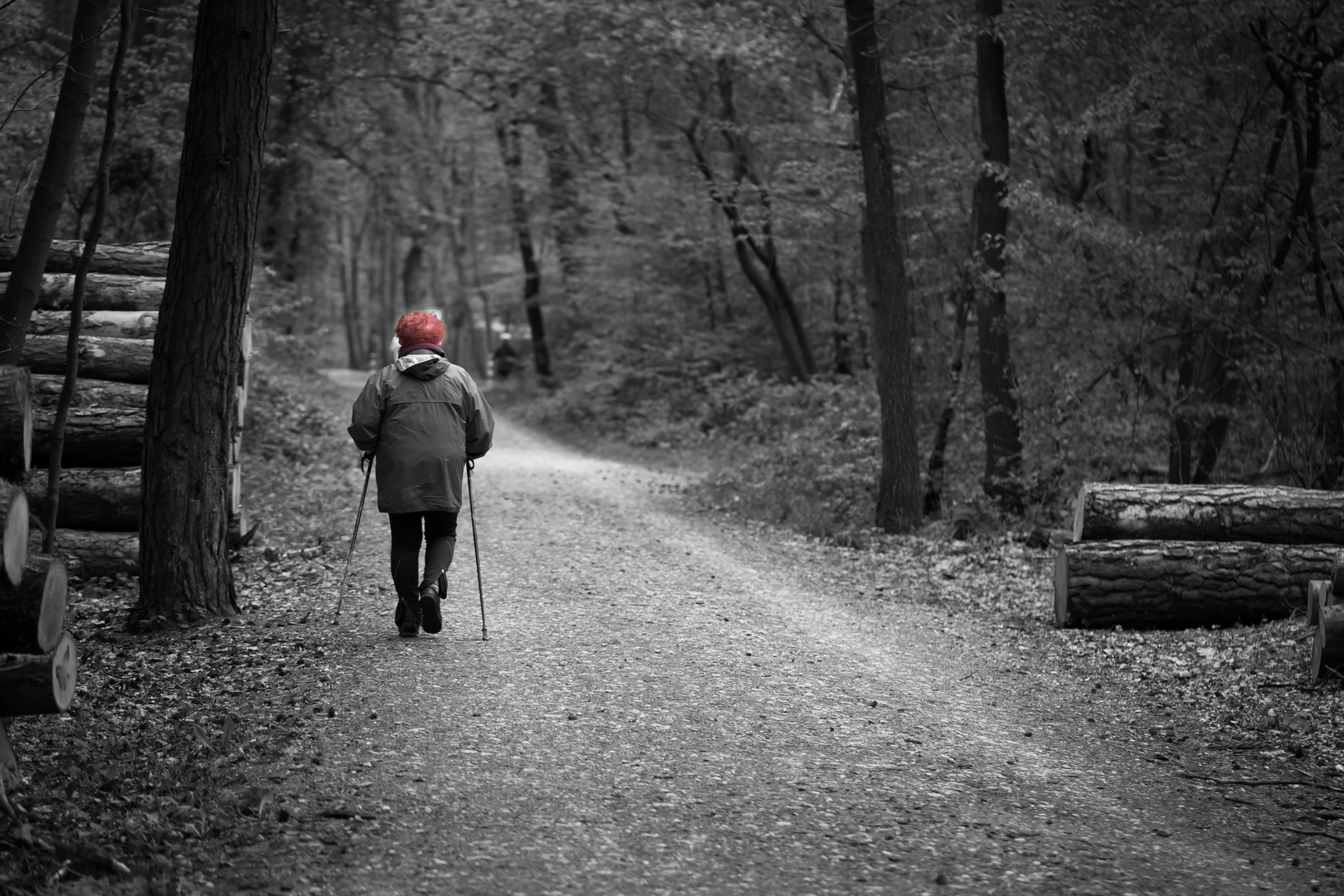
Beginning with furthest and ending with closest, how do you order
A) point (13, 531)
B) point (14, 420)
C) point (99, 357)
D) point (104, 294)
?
point (104, 294)
point (99, 357)
point (14, 420)
point (13, 531)

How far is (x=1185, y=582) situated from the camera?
331 inches

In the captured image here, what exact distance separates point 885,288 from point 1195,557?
5.40m

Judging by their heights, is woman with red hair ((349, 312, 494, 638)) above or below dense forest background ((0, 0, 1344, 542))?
below

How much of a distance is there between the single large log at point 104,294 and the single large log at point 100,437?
1464mm

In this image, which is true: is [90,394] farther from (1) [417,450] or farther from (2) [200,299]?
(1) [417,450]

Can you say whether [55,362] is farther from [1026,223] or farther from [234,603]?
[1026,223]

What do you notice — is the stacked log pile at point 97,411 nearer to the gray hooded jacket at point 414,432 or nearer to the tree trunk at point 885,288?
the gray hooded jacket at point 414,432

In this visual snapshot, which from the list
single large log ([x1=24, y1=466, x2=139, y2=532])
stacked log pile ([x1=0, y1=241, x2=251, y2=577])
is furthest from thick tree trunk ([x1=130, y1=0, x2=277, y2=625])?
single large log ([x1=24, y1=466, x2=139, y2=532])

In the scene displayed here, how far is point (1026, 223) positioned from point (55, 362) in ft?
38.4

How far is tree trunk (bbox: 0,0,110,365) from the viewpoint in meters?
8.63

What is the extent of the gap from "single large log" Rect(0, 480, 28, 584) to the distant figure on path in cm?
2889

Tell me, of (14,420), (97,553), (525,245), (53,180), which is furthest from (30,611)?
(525,245)

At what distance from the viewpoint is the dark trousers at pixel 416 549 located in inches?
286

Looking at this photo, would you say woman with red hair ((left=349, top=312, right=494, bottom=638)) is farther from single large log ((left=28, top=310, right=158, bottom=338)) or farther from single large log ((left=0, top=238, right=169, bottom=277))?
single large log ((left=0, top=238, right=169, bottom=277))
